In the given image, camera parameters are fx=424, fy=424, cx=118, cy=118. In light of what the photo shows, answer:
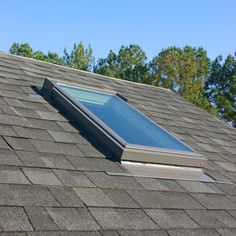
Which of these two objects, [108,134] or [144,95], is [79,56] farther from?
[108,134]

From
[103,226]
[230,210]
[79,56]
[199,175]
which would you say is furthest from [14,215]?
[79,56]

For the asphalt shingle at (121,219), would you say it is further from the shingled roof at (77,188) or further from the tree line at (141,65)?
the tree line at (141,65)

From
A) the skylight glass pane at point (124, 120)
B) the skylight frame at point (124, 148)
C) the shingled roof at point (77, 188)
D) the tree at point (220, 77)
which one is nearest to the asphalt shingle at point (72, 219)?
the shingled roof at point (77, 188)

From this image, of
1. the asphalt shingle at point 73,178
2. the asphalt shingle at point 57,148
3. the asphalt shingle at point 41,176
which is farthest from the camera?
the asphalt shingle at point 57,148

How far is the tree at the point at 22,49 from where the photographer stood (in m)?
42.1

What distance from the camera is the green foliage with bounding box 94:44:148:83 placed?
41.0 metres

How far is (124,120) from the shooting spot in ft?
15.8

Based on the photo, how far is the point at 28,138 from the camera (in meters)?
3.66

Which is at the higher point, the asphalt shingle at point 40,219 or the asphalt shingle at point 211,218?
the asphalt shingle at point 40,219

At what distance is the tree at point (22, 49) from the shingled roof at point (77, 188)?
3792 cm

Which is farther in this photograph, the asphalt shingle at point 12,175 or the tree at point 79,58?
the tree at point 79,58

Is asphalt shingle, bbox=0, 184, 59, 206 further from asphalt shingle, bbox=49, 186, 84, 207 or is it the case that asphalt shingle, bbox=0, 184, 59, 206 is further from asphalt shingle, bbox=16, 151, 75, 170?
asphalt shingle, bbox=16, 151, 75, 170

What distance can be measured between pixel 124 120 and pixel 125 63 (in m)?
37.7

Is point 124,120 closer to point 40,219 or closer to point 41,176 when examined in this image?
point 41,176
